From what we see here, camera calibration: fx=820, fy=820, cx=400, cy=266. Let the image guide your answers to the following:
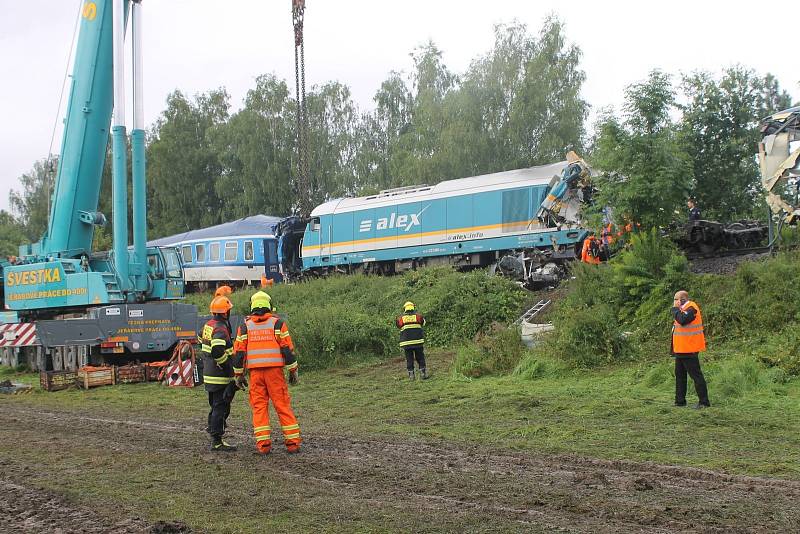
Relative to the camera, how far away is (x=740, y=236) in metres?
19.6

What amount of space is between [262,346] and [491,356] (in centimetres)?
752

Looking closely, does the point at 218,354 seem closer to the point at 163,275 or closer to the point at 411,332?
the point at 411,332

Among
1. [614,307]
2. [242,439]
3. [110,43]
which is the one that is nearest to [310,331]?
[614,307]

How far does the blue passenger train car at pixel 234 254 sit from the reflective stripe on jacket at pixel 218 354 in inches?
974

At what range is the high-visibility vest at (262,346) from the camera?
856 centimetres

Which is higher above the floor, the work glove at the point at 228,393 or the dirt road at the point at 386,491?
the work glove at the point at 228,393

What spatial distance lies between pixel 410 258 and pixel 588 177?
271 inches

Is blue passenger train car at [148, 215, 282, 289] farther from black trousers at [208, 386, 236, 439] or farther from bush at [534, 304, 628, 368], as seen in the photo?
black trousers at [208, 386, 236, 439]

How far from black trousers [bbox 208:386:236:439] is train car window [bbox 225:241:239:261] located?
26733mm

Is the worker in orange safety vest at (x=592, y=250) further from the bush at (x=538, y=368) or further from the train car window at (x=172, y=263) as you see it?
the train car window at (x=172, y=263)

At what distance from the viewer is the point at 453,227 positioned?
2592cm

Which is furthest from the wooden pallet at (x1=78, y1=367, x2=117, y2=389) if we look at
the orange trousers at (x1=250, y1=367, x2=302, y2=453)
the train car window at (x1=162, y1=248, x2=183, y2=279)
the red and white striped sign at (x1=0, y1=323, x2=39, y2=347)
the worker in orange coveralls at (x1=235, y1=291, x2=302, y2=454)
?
the orange trousers at (x1=250, y1=367, x2=302, y2=453)

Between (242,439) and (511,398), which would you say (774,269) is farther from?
(242,439)

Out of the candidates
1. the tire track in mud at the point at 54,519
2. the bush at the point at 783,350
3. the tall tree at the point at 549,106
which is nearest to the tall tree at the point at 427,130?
the tall tree at the point at 549,106
